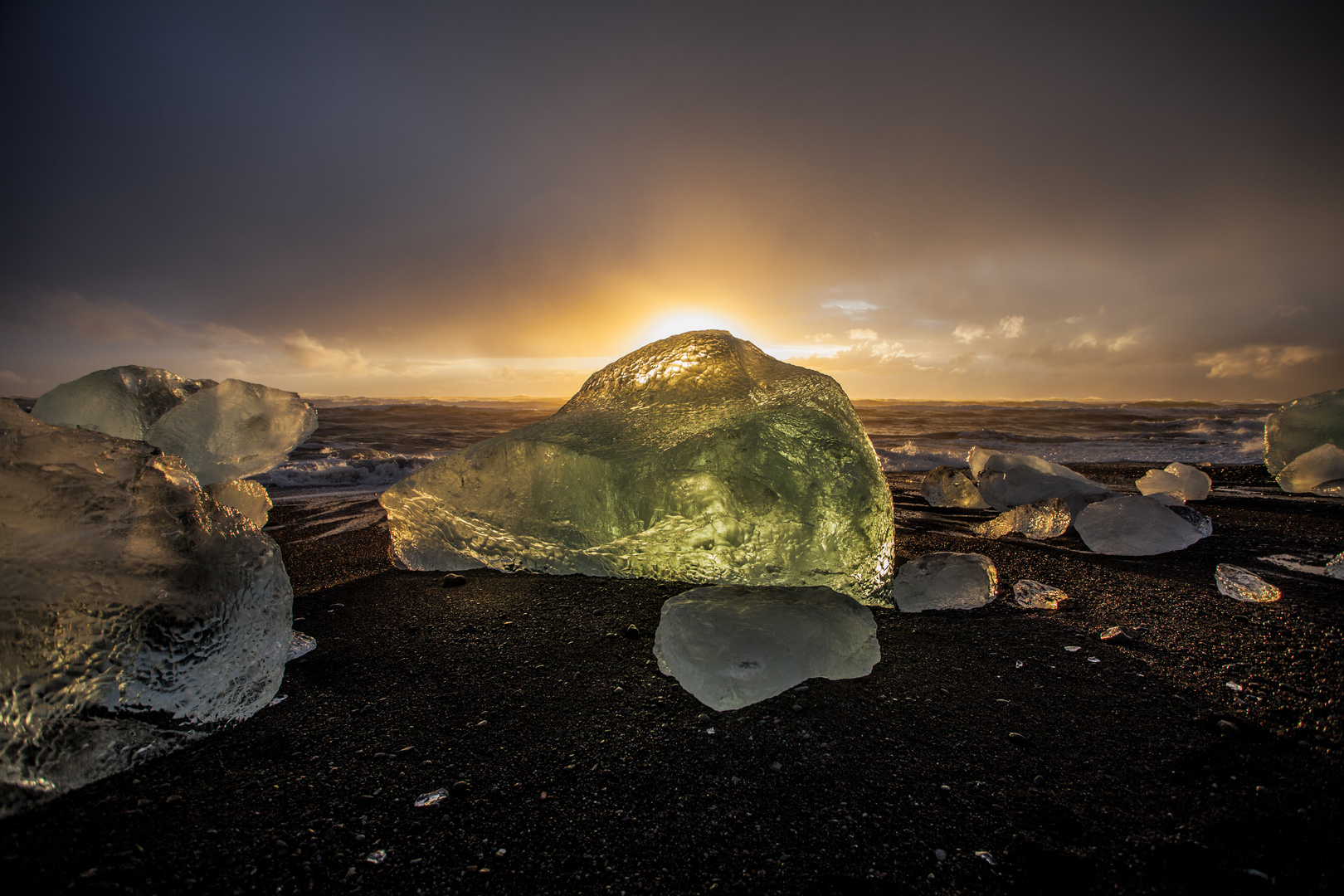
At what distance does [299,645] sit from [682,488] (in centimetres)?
148

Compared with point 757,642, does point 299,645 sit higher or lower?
lower

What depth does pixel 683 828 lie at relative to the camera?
111cm

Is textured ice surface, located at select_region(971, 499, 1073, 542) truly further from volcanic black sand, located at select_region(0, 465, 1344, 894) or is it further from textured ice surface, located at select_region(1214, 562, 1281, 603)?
volcanic black sand, located at select_region(0, 465, 1344, 894)

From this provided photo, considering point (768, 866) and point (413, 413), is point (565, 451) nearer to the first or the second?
point (768, 866)

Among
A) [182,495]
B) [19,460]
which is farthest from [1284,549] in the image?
[19,460]

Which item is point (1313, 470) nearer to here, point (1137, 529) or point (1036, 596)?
point (1137, 529)

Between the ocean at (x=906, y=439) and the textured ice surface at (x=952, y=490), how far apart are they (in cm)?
277

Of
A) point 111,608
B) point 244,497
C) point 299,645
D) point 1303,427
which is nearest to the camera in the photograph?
point 111,608

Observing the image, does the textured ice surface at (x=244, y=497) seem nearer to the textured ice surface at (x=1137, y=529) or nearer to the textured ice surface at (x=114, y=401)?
the textured ice surface at (x=114, y=401)

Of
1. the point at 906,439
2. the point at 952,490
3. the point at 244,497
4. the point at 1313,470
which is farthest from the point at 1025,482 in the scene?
the point at 906,439

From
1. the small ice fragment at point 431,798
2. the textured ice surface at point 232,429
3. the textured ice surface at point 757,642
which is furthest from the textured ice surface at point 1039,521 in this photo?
the textured ice surface at point 232,429

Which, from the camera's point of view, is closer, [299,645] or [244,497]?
[299,645]

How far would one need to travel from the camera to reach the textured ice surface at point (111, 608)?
47.6 inches

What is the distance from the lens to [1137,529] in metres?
3.03
